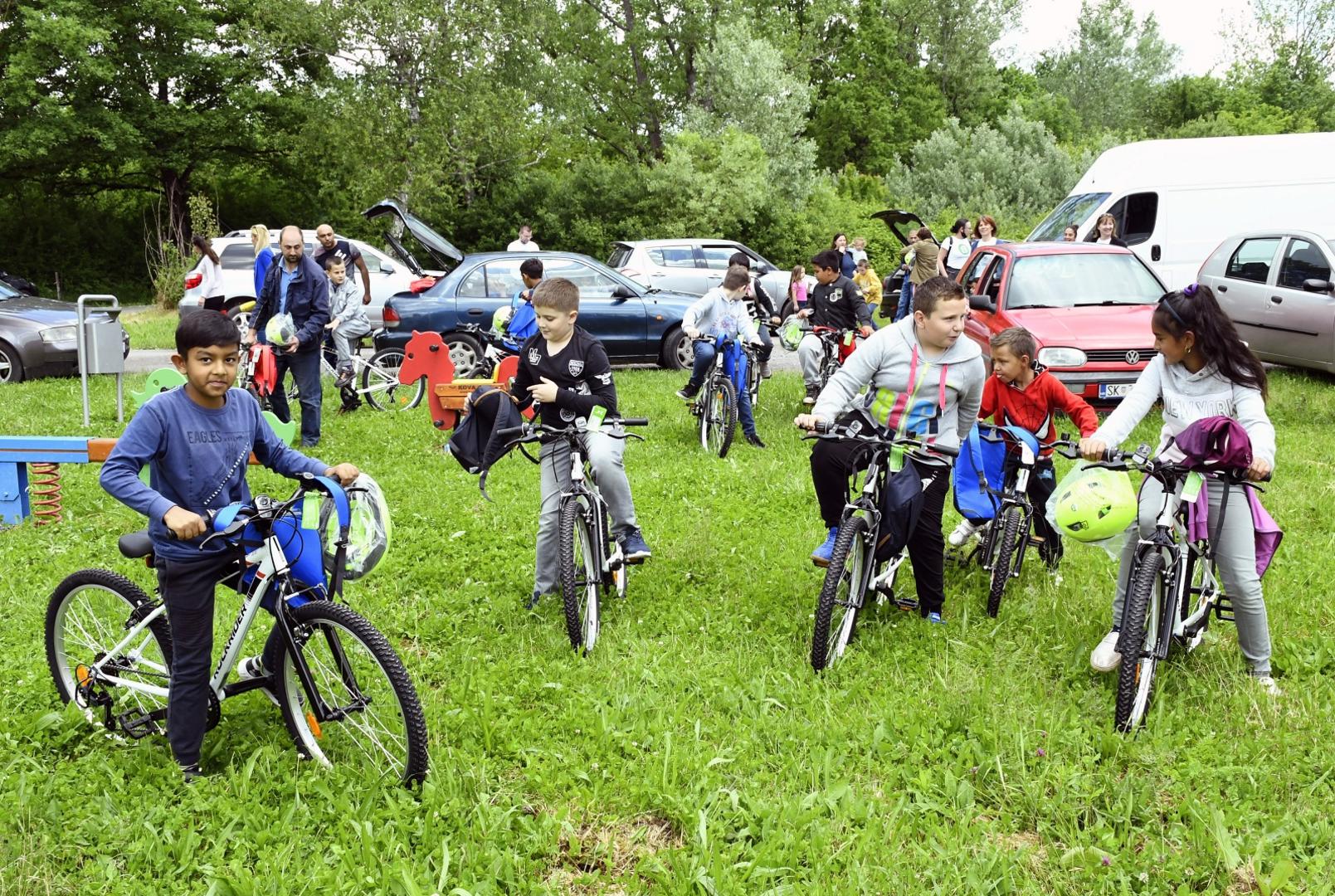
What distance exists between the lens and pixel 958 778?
4.35 metres

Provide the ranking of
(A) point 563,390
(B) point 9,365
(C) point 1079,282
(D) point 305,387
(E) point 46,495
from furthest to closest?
(B) point 9,365, (C) point 1079,282, (D) point 305,387, (E) point 46,495, (A) point 563,390

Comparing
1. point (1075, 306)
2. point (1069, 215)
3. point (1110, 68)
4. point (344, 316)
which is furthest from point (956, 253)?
point (1110, 68)

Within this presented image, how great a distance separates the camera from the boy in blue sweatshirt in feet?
12.9

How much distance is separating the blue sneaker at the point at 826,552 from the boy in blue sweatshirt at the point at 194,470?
99.6 inches

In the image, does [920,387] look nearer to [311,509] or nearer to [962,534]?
[962,534]

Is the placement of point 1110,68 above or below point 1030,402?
above

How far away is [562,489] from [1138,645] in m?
2.82

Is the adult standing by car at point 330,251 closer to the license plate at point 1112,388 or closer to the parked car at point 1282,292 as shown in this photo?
the license plate at point 1112,388

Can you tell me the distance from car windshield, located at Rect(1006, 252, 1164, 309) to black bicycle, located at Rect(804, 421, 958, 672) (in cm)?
678

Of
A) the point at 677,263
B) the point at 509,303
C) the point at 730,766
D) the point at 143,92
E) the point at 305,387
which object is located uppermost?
the point at 143,92

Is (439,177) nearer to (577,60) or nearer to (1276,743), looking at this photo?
(577,60)

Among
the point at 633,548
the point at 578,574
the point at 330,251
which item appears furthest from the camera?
the point at 330,251

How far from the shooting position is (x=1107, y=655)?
4.92 m

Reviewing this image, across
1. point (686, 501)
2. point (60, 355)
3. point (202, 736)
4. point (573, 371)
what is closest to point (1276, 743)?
point (573, 371)
